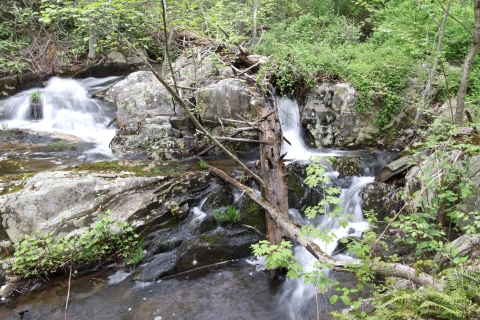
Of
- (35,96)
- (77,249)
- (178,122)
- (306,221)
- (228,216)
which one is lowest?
(306,221)

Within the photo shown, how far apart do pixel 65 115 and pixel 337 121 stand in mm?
8433

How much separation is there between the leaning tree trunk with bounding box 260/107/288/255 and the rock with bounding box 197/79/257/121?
1503 mm

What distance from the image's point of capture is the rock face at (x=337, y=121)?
8.10 meters

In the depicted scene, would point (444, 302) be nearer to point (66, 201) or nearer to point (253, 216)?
point (253, 216)

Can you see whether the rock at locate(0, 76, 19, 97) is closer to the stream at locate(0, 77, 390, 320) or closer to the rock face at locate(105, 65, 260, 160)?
the rock face at locate(105, 65, 260, 160)

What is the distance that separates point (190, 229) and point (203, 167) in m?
1.71

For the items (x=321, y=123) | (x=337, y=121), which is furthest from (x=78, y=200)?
(x=337, y=121)

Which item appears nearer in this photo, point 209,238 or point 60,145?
point 209,238

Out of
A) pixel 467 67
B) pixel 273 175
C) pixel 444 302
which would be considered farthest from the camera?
pixel 273 175

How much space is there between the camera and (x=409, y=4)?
30.2 feet

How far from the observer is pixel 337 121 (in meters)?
8.19

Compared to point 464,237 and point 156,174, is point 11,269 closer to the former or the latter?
point 156,174

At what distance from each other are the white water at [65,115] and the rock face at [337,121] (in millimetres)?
5865

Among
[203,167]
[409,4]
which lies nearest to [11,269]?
[203,167]
